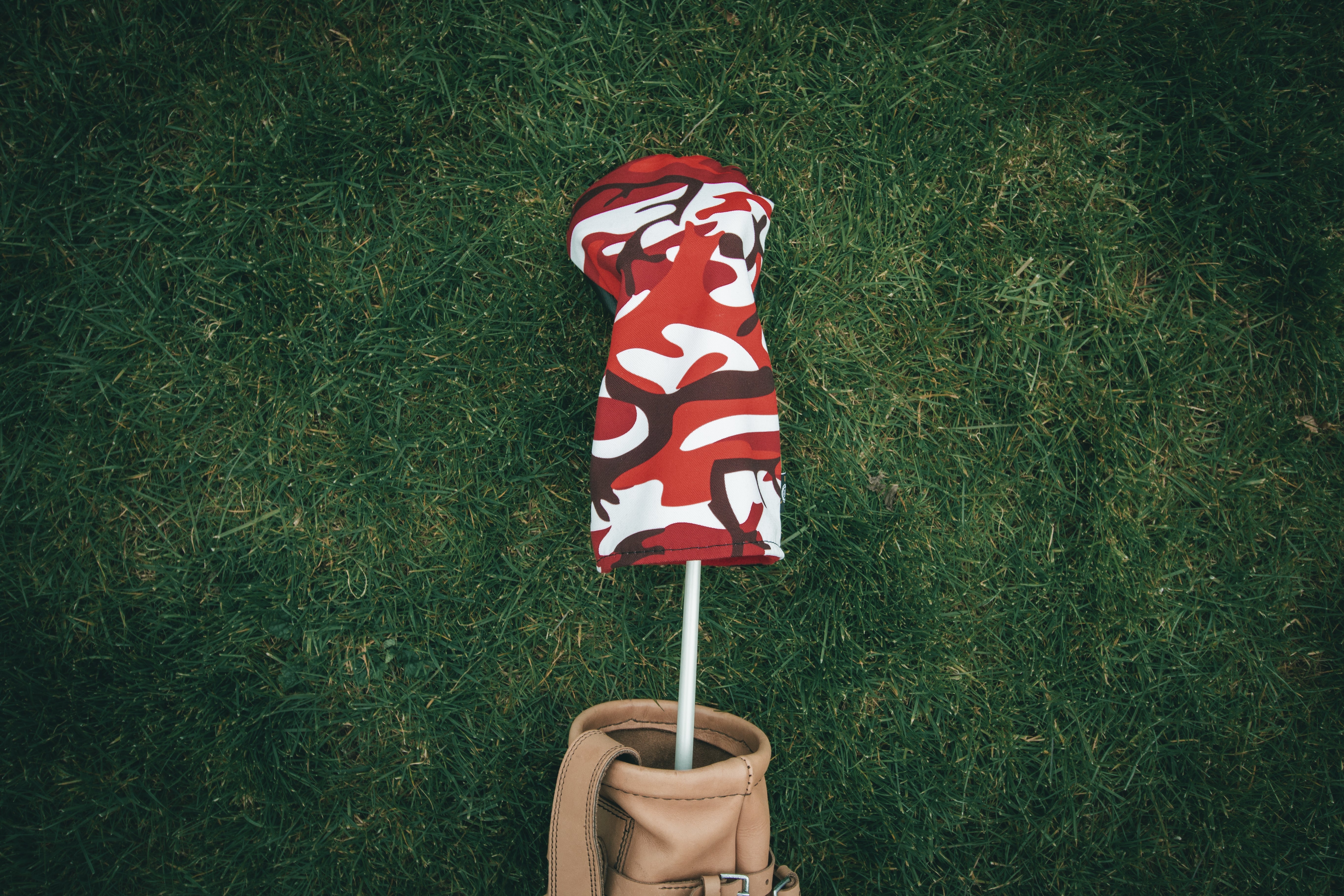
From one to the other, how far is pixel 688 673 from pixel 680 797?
0.86 feet

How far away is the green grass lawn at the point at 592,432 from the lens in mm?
1888

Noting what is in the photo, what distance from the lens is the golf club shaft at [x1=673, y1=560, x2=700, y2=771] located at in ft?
5.06

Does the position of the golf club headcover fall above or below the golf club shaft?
above

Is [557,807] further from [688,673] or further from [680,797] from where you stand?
[688,673]

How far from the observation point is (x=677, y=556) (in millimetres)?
1435

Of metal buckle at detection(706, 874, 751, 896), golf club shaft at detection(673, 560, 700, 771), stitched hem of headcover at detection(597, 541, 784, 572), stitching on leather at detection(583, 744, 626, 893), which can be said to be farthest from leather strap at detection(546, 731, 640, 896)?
stitched hem of headcover at detection(597, 541, 784, 572)

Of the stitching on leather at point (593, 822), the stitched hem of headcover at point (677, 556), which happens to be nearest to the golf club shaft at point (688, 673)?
the stitched hem of headcover at point (677, 556)

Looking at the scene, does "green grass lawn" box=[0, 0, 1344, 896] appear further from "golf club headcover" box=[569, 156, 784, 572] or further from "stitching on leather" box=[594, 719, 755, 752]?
"golf club headcover" box=[569, 156, 784, 572]

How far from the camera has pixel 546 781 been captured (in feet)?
6.16

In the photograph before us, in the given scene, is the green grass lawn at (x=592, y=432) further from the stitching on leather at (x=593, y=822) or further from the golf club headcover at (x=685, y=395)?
the stitching on leather at (x=593, y=822)

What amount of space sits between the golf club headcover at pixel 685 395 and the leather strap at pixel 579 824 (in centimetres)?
41

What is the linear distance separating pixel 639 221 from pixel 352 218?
0.94 m

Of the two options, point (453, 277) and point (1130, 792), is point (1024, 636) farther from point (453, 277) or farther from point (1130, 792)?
point (453, 277)

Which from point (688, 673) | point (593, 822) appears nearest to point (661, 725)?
point (688, 673)
